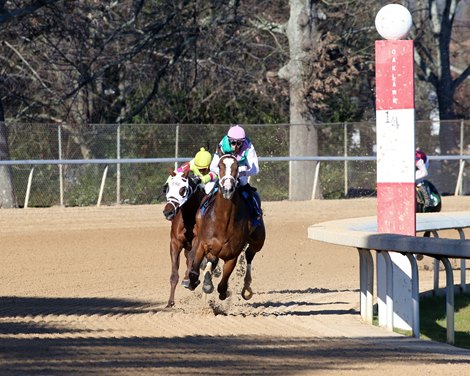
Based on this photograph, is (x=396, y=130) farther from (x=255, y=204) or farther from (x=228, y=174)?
(x=255, y=204)

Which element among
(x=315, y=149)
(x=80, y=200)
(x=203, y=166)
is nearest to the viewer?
(x=203, y=166)

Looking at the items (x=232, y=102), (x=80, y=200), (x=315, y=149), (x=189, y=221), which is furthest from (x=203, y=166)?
(x=232, y=102)

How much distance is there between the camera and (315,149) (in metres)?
30.2

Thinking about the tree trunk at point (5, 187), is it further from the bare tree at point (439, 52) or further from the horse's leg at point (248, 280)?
the bare tree at point (439, 52)

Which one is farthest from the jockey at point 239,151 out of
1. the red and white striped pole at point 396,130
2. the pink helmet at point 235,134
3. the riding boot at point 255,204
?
the red and white striped pole at point 396,130

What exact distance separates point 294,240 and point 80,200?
254 inches

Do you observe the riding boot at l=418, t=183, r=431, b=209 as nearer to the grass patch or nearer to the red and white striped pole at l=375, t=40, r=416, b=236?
the grass patch

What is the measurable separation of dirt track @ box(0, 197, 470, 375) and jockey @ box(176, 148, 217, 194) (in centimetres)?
133

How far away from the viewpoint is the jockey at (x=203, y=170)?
13.3 m

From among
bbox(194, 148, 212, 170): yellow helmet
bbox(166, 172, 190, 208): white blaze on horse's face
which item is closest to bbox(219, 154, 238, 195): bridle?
bbox(166, 172, 190, 208): white blaze on horse's face

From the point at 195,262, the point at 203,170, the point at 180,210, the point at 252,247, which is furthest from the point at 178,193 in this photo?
the point at 195,262

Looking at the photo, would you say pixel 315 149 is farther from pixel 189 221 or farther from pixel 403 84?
pixel 403 84

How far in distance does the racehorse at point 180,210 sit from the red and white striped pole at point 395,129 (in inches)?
105

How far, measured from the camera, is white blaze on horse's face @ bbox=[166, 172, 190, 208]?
1313 centimetres
